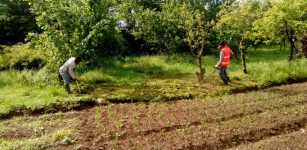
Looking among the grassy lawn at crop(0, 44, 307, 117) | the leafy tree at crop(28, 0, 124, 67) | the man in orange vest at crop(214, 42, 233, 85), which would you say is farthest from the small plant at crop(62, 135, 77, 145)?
the man in orange vest at crop(214, 42, 233, 85)

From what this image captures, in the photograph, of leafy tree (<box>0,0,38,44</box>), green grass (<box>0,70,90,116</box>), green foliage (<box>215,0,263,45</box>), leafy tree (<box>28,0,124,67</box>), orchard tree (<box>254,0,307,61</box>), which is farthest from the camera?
leafy tree (<box>0,0,38,44</box>)

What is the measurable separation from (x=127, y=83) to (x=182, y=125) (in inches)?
206

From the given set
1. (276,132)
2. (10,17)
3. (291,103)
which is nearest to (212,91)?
(291,103)

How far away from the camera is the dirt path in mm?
→ 6828

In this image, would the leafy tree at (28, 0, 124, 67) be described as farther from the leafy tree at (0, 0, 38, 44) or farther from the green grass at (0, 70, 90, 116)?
the leafy tree at (0, 0, 38, 44)

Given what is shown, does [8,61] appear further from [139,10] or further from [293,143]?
[293,143]

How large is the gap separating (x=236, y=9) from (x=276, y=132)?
7714 mm

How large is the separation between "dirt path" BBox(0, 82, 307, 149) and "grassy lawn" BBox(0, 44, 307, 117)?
0.76 meters

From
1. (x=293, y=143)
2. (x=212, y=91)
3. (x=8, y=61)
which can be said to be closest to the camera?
(x=293, y=143)

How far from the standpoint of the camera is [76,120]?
855cm

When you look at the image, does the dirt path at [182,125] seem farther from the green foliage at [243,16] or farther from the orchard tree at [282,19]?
the orchard tree at [282,19]

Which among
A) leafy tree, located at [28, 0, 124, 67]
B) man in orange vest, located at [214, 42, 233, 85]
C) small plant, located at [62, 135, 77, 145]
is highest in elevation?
leafy tree, located at [28, 0, 124, 67]

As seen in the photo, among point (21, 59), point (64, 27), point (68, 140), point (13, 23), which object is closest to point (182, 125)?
point (68, 140)

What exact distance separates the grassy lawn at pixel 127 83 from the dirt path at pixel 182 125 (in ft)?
2.50
